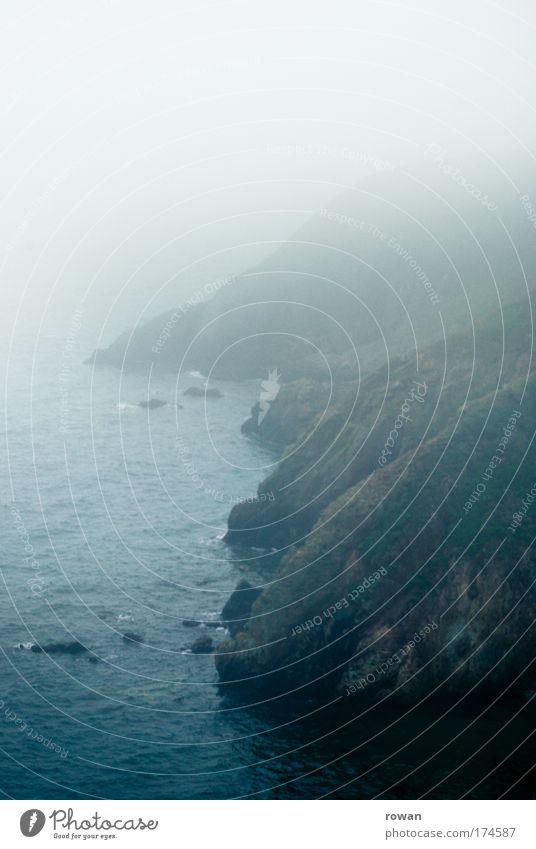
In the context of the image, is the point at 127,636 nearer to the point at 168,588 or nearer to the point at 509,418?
the point at 168,588

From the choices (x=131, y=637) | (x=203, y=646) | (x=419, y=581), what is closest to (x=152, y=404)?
(x=131, y=637)

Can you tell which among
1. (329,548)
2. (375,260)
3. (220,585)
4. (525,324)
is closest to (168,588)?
(220,585)

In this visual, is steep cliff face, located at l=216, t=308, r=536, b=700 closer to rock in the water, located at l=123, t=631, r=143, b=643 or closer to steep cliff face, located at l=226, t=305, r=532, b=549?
steep cliff face, located at l=226, t=305, r=532, b=549

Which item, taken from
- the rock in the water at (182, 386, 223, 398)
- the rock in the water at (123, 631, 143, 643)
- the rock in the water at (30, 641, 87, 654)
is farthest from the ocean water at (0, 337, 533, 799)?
the rock in the water at (182, 386, 223, 398)

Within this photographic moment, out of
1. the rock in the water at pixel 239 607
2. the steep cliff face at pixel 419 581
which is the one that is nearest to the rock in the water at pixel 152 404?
the steep cliff face at pixel 419 581

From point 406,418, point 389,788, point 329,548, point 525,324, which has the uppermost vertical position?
point 525,324

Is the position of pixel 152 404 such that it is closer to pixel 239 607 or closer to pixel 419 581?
pixel 239 607
